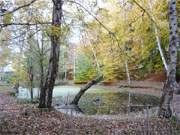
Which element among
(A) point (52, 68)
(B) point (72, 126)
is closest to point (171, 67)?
(B) point (72, 126)

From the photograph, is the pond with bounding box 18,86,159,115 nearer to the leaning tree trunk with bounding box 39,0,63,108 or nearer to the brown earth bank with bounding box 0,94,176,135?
the leaning tree trunk with bounding box 39,0,63,108

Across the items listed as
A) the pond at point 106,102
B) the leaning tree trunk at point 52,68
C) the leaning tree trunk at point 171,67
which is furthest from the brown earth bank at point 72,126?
the pond at point 106,102

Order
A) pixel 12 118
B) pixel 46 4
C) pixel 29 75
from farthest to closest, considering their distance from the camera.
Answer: pixel 29 75, pixel 46 4, pixel 12 118

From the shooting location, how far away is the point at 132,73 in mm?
45125

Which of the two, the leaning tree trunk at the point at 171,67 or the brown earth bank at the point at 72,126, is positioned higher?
the leaning tree trunk at the point at 171,67

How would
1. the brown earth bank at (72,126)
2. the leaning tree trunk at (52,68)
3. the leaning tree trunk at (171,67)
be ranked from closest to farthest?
the brown earth bank at (72,126)
the leaning tree trunk at (171,67)
the leaning tree trunk at (52,68)

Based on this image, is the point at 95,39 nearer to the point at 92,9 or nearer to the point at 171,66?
the point at 92,9

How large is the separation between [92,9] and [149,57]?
23.4 meters

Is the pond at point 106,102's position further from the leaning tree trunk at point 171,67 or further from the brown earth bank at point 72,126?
the brown earth bank at point 72,126

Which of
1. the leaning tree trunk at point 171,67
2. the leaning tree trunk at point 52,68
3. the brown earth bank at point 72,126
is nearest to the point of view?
the brown earth bank at point 72,126

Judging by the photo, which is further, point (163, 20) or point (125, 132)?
point (163, 20)

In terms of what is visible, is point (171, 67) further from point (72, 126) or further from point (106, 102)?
point (106, 102)

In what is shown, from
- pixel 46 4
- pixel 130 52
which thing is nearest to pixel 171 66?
pixel 46 4

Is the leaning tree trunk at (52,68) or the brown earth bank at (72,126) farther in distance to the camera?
the leaning tree trunk at (52,68)
